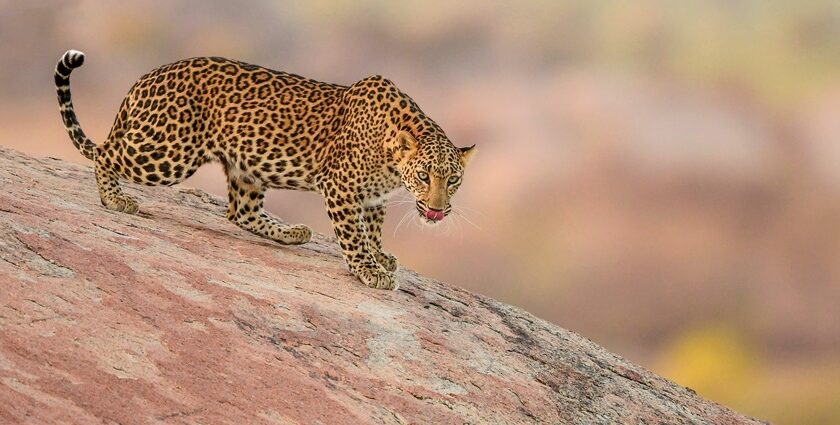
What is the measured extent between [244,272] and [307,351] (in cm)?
116

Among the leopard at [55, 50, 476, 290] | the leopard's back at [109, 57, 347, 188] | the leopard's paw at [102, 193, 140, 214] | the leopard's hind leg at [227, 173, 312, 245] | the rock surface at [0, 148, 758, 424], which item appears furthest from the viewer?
the leopard's hind leg at [227, 173, 312, 245]

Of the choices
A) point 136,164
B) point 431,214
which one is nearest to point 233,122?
point 136,164

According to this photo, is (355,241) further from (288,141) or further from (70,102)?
(70,102)

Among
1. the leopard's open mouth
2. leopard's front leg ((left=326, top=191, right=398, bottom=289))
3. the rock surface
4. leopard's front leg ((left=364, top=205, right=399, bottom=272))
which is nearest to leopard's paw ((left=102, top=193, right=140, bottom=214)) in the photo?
the rock surface

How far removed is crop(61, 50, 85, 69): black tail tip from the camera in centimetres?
1052

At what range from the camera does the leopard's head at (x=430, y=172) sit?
9.18 meters

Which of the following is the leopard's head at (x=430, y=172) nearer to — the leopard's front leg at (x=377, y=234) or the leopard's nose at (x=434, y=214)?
the leopard's nose at (x=434, y=214)

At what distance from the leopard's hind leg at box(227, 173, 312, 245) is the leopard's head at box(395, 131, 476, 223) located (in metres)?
1.70

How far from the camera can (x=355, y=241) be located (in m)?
9.75

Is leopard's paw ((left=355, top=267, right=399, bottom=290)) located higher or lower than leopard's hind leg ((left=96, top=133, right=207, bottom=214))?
higher

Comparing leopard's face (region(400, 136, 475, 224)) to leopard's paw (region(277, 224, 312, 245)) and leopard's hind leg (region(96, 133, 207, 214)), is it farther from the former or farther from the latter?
leopard's hind leg (region(96, 133, 207, 214))

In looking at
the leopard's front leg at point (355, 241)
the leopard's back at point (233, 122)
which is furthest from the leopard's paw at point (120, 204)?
the leopard's front leg at point (355, 241)

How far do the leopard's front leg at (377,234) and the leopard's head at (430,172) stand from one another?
78cm

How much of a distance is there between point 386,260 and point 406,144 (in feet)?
4.36
